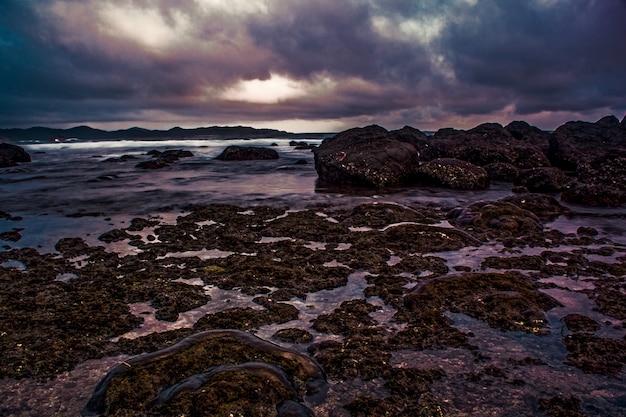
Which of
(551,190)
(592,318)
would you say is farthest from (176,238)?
(551,190)

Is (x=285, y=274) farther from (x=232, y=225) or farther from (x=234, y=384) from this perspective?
(x=232, y=225)

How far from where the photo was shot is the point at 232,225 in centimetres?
1220

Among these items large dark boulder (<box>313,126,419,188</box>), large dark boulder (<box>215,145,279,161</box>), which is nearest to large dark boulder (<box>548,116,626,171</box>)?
large dark boulder (<box>313,126,419,188</box>)

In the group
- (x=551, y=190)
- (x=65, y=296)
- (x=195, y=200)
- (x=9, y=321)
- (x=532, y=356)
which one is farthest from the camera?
(x=551, y=190)

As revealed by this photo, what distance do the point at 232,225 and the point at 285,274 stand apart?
15.6ft

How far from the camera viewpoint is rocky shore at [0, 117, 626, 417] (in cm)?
424

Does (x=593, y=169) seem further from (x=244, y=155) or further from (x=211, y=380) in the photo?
(x=244, y=155)

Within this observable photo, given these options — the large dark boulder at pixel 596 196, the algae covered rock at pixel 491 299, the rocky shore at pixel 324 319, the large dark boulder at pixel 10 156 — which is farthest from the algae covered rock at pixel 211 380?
the large dark boulder at pixel 10 156

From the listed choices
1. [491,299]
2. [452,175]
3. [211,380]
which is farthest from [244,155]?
[211,380]

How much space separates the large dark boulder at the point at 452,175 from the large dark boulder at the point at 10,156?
123 ft

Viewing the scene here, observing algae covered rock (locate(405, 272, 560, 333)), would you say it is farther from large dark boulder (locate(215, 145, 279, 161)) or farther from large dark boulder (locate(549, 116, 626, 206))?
large dark boulder (locate(215, 145, 279, 161))

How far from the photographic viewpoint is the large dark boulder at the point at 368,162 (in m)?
21.0

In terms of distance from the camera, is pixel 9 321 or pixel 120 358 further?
pixel 9 321

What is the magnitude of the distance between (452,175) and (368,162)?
4129 mm
